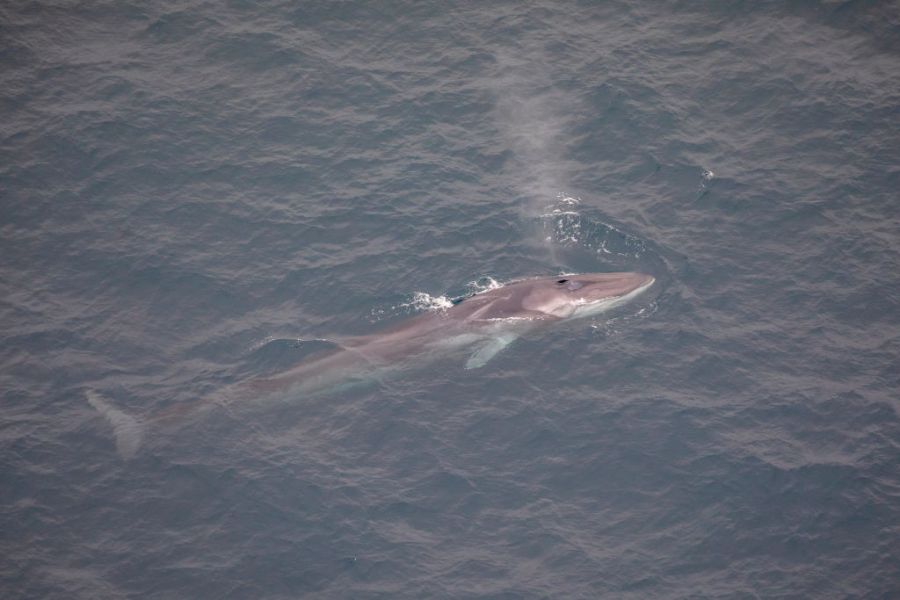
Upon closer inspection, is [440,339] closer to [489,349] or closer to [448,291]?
[489,349]

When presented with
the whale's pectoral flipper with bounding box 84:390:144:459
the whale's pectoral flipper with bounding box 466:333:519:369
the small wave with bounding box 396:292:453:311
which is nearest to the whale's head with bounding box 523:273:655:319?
the whale's pectoral flipper with bounding box 466:333:519:369

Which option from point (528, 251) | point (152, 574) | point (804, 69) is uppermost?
point (804, 69)

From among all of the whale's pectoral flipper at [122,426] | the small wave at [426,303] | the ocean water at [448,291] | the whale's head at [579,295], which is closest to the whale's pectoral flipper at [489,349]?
the ocean water at [448,291]

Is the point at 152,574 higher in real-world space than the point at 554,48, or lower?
lower

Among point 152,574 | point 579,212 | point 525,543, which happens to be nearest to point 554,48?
point 579,212

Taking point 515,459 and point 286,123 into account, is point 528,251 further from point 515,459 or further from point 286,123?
point 286,123

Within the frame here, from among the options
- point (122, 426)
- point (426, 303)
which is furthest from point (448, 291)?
point (122, 426)

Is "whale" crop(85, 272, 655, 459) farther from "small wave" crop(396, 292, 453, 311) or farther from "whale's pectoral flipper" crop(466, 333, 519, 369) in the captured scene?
"small wave" crop(396, 292, 453, 311)
